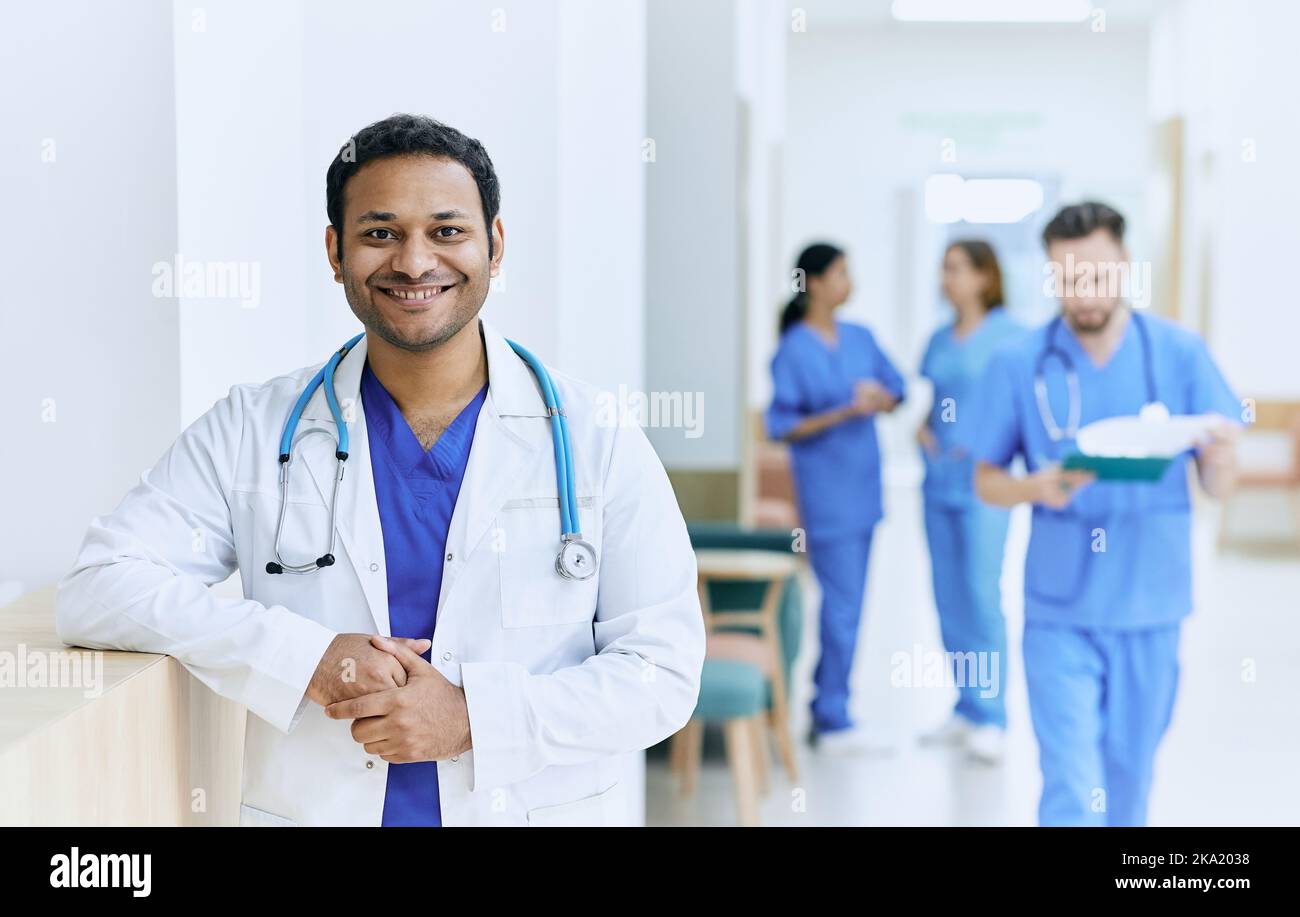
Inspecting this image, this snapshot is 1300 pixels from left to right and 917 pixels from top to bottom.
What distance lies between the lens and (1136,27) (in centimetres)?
718

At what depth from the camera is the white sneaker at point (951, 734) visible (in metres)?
3.22

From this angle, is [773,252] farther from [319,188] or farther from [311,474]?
[311,474]

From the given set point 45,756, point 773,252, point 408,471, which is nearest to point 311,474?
point 408,471

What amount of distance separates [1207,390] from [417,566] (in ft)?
5.02

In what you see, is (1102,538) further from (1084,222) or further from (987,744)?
(987,744)

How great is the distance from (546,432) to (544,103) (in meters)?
0.76

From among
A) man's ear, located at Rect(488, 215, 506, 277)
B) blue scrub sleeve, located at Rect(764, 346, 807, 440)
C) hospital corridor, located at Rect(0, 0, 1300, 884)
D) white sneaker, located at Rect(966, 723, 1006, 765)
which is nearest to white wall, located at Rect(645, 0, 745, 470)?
hospital corridor, located at Rect(0, 0, 1300, 884)

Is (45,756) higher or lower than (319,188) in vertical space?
Answer: lower

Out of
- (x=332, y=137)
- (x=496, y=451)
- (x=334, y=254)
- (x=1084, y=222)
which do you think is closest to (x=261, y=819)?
(x=496, y=451)

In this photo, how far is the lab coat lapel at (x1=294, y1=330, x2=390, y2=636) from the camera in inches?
43.0

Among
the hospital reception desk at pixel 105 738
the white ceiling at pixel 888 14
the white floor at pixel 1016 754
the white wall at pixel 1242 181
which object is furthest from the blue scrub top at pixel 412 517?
the white ceiling at pixel 888 14

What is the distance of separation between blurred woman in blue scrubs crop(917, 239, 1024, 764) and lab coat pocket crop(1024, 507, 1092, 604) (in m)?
0.93

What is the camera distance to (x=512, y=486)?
3.65ft
